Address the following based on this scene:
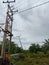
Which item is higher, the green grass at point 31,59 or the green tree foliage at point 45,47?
the green tree foliage at point 45,47

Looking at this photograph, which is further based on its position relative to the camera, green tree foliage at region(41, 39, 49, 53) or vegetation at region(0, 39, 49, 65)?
green tree foliage at region(41, 39, 49, 53)

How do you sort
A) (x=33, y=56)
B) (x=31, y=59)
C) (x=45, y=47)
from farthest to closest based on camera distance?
(x=45, y=47) < (x=33, y=56) < (x=31, y=59)

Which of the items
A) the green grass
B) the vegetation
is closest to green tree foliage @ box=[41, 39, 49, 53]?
the vegetation

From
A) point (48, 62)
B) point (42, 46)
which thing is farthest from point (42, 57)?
point (42, 46)

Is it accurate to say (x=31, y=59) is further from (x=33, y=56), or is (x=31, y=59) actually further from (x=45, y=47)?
(x=45, y=47)

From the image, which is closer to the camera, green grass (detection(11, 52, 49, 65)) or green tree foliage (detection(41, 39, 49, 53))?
green grass (detection(11, 52, 49, 65))

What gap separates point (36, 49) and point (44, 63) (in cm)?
1309

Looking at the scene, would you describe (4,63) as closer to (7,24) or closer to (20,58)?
(7,24)

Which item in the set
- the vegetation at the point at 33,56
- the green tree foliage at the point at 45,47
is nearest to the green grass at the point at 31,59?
the vegetation at the point at 33,56

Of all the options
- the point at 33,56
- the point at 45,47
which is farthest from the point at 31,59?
the point at 45,47

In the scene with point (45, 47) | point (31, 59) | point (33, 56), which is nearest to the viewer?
point (31, 59)

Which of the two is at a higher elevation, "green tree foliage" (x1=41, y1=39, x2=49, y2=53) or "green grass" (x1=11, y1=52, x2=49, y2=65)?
"green tree foliage" (x1=41, y1=39, x2=49, y2=53)

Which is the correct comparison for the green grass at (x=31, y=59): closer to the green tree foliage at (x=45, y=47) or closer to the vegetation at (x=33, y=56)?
the vegetation at (x=33, y=56)

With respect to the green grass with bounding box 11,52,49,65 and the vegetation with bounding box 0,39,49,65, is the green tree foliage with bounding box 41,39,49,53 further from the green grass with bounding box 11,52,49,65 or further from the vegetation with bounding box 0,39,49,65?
the green grass with bounding box 11,52,49,65
